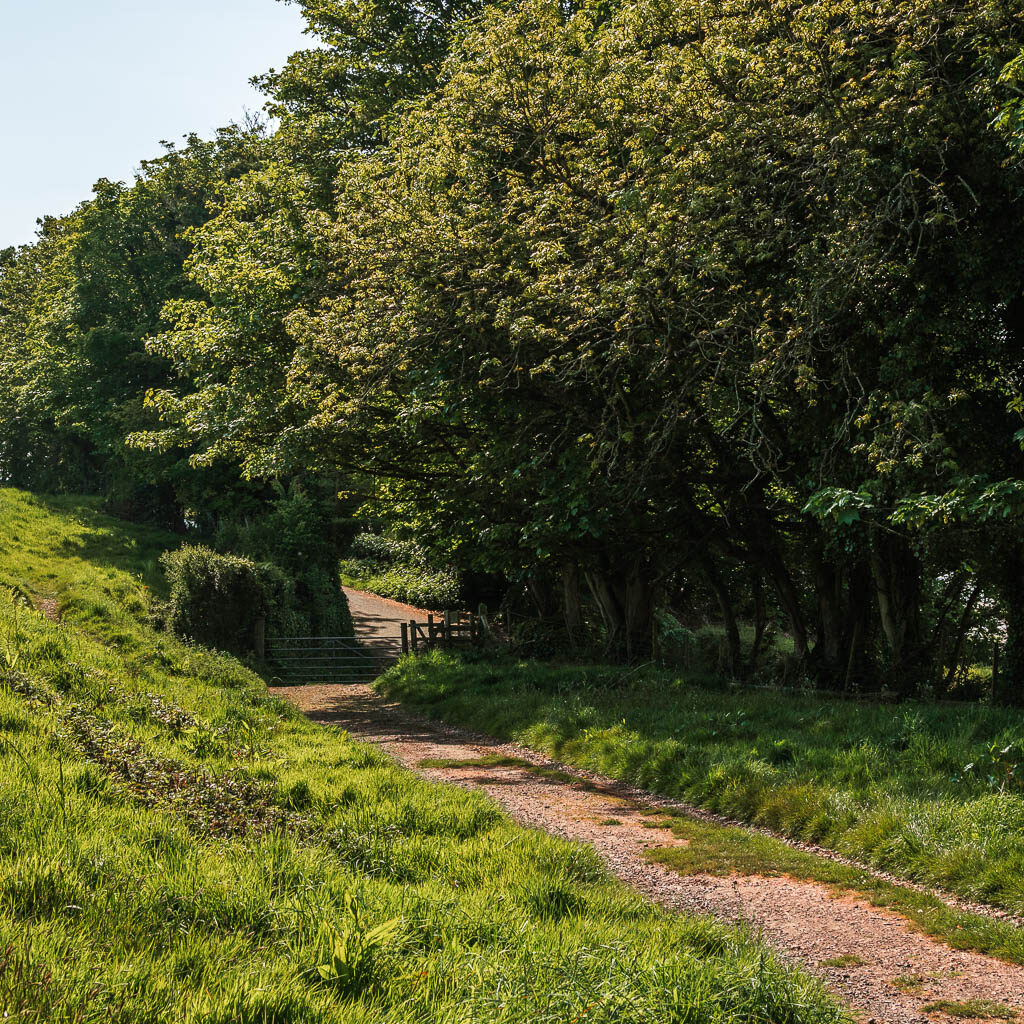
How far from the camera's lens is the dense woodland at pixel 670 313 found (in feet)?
36.3

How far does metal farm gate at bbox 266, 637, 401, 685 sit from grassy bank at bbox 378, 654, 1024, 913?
10.6 m

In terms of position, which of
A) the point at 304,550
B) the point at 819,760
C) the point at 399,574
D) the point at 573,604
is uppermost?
the point at 304,550

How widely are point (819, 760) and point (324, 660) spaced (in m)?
19.2

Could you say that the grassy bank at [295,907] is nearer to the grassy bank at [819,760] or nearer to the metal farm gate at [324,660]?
the grassy bank at [819,760]

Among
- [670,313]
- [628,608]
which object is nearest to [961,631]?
[628,608]

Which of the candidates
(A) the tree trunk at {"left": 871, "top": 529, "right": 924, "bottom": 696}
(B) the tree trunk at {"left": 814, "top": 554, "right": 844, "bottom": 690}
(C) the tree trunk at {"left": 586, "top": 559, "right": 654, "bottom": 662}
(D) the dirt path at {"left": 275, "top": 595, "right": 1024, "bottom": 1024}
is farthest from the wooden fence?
(D) the dirt path at {"left": 275, "top": 595, "right": 1024, "bottom": 1024}

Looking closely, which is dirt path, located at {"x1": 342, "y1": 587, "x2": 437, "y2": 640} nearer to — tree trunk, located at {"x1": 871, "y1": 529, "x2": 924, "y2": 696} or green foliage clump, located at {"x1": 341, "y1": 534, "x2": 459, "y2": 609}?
green foliage clump, located at {"x1": 341, "y1": 534, "x2": 459, "y2": 609}

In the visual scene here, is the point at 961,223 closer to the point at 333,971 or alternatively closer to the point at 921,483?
the point at 921,483

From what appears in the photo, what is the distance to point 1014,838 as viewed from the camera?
6707mm

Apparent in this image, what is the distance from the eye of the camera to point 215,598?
2228 cm

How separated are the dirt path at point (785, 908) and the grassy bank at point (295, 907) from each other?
2.32 feet

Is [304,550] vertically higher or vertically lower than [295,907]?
higher

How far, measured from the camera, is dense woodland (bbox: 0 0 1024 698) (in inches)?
436

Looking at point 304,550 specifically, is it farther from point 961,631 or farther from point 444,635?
point 961,631
